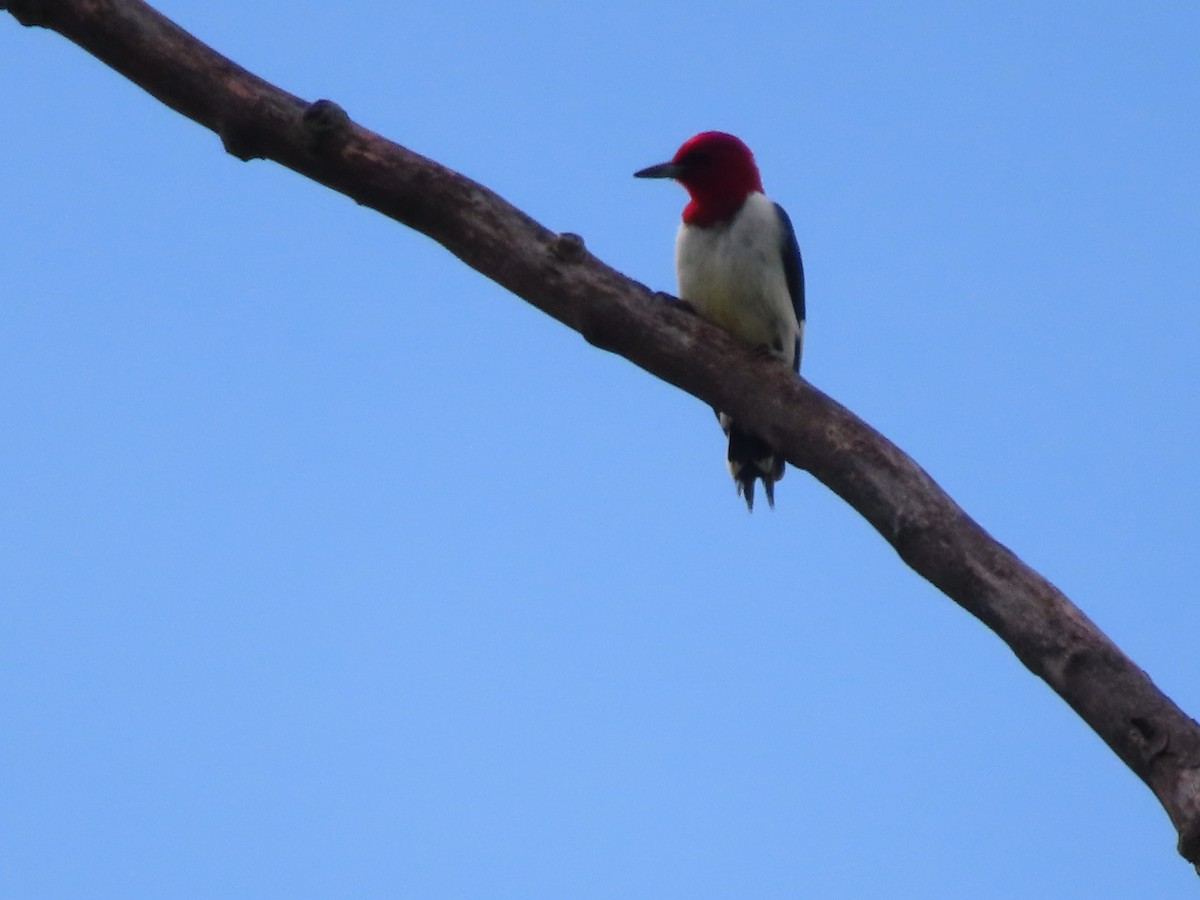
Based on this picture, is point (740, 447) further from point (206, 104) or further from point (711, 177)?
point (206, 104)

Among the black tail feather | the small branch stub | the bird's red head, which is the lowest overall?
the black tail feather

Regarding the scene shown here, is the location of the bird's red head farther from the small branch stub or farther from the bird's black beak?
the small branch stub

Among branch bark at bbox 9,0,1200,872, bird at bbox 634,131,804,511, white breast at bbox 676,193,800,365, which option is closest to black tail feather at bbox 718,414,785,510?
bird at bbox 634,131,804,511

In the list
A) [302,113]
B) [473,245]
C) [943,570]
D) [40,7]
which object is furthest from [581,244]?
[40,7]

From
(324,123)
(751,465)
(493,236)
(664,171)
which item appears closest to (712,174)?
(664,171)

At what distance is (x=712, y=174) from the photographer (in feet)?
21.6

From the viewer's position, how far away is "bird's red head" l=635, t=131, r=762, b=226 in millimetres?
6441

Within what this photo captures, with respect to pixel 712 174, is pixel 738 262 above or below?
below

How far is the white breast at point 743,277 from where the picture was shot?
602 centimetres

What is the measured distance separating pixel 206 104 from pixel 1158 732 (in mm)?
3240

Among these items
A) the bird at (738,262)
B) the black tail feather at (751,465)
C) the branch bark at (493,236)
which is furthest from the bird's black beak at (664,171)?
the branch bark at (493,236)

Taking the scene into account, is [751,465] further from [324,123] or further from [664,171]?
[324,123]

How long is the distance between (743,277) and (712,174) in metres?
0.78

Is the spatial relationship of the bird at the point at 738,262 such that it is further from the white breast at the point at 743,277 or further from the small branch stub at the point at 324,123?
the small branch stub at the point at 324,123
